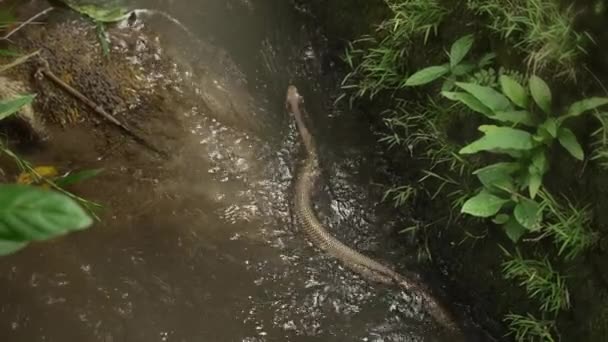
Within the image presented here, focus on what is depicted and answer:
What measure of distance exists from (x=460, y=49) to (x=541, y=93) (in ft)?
1.80

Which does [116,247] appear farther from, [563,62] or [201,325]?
[563,62]

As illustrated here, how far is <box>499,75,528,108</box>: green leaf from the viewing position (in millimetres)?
2902

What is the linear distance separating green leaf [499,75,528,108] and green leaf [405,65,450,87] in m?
0.44

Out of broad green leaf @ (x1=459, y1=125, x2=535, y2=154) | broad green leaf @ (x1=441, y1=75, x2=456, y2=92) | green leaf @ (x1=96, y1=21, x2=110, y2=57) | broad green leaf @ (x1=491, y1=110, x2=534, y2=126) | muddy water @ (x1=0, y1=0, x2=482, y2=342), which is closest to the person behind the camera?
broad green leaf @ (x1=459, y1=125, x2=535, y2=154)

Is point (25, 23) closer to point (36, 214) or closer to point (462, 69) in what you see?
point (462, 69)

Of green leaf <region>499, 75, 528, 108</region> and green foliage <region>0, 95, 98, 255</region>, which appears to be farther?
green leaf <region>499, 75, 528, 108</region>

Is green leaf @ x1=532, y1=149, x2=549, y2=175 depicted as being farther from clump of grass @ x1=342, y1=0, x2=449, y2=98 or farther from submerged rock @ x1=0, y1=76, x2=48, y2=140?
submerged rock @ x1=0, y1=76, x2=48, y2=140

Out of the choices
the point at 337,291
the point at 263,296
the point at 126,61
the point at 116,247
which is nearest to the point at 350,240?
the point at 337,291

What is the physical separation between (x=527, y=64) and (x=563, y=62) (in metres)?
0.17

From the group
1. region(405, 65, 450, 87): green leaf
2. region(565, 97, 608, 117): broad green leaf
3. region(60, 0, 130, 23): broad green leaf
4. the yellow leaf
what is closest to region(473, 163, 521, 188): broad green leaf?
region(565, 97, 608, 117): broad green leaf

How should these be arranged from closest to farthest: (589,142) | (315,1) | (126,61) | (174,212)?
(589,142), (174,212), (126,61), (315,1)

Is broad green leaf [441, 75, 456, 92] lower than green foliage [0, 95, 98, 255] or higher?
lower

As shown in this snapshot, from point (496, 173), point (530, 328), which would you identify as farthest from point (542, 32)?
point (530, 328)

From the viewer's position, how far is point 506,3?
3.05m
